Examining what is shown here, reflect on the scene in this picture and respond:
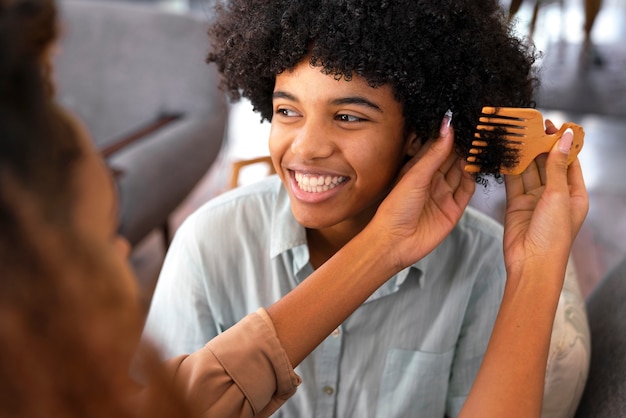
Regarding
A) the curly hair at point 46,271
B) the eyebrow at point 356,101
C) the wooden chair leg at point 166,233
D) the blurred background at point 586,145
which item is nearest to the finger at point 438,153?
the eyebrow at point 356,101

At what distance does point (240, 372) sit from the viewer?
870 millimetres

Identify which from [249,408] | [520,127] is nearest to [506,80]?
[520,127]

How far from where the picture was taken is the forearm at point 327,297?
904 mm

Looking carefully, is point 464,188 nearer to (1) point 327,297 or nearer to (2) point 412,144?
(2) point 412,144

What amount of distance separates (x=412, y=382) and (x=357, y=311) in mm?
168

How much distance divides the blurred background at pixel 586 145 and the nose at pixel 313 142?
1.13m

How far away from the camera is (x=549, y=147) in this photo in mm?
1028

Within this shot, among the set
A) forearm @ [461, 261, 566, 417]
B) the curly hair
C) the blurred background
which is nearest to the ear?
forearm @ [461, 261, 566, 417]

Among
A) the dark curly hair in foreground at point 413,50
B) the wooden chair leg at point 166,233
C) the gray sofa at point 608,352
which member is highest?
the dark curly hair in foreground at point 413,50

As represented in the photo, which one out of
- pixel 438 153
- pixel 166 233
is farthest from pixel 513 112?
pixel 166 233

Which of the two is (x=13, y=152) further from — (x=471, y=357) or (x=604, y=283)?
(x=604, y=283)

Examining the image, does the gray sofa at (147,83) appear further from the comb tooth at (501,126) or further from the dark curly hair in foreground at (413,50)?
the comb tooth at (501,126)

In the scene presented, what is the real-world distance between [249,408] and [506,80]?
66 cm

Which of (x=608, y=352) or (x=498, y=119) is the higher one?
(x=498, y=119)
